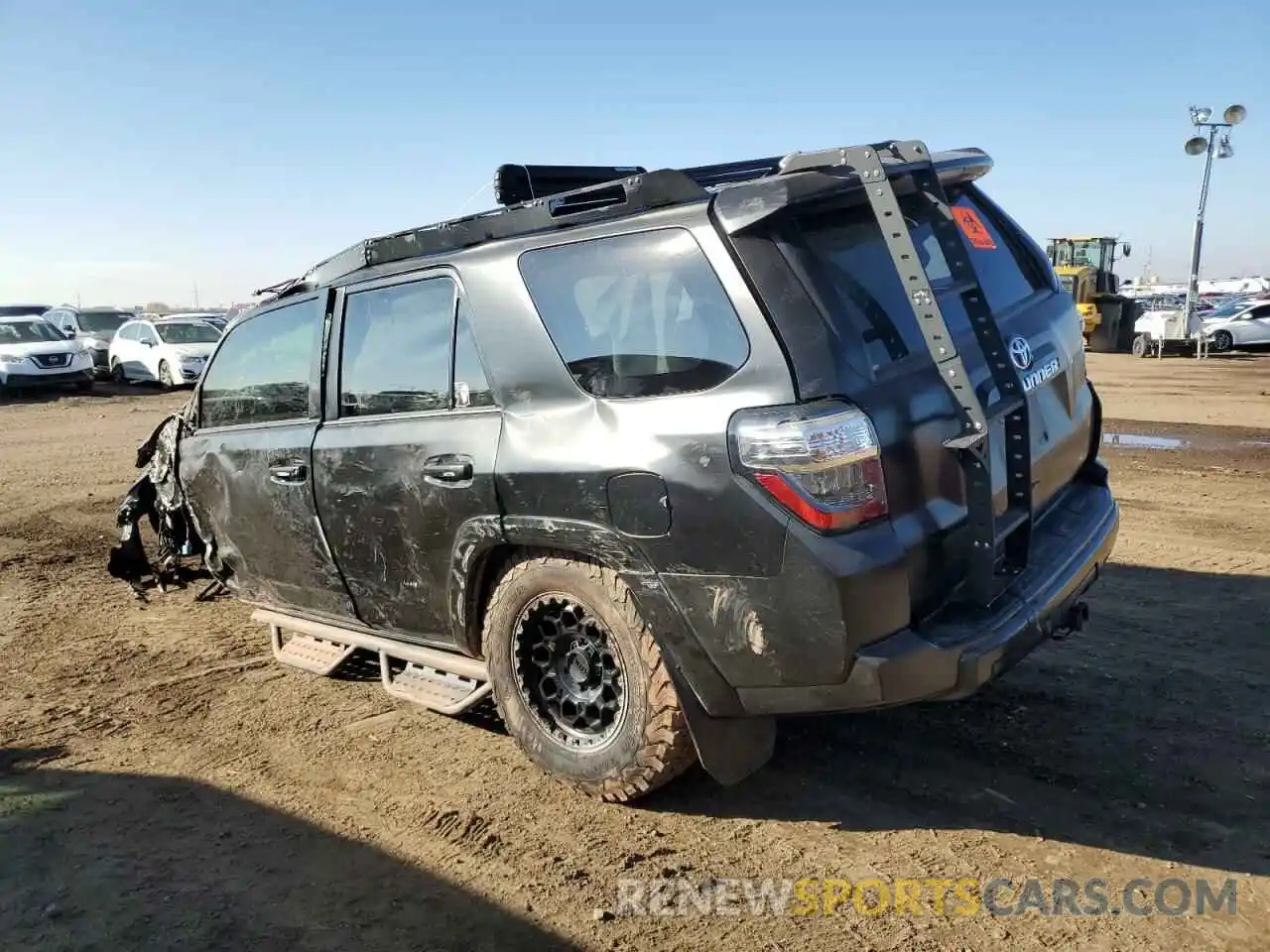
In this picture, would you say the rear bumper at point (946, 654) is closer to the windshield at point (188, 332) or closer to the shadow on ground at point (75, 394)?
the shadow on ground at point (75, 394)

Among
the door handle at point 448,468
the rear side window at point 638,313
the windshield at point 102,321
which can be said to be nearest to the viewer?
the rear side window at point 638,313

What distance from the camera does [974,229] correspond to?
3.73m

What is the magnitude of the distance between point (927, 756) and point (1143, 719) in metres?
0.93

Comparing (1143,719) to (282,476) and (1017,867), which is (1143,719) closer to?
(1017,867)

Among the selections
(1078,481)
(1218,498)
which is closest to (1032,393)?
(1078,481)

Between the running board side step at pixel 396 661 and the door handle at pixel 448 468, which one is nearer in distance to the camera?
the door handle at pixel 448 468

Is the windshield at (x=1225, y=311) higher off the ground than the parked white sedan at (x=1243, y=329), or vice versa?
the windshield at (x=1225, y=311)

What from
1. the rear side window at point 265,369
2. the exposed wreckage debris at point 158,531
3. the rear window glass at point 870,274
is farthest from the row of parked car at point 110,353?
the rear window glass at point 870,274

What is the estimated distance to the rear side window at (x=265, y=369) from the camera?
4289 millimetres

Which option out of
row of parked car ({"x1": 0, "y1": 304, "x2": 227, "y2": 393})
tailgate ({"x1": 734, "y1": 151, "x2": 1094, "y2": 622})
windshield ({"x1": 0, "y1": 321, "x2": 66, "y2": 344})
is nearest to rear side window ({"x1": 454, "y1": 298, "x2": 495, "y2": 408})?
tailgate ({"x1": 734, "y1": 151, "x2": 1094, "y2": 622})

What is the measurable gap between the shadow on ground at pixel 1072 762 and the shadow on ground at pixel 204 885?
35.1 inches

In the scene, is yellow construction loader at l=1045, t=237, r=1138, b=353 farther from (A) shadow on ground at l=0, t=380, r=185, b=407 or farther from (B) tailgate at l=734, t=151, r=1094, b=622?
(B) tailgate at l=734, t=151, r=1094, b=622

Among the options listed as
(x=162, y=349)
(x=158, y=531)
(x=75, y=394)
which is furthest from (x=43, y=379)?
(x=158, y=531)

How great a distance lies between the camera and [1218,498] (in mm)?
7699
